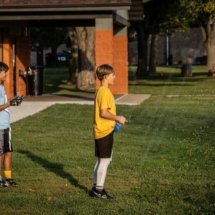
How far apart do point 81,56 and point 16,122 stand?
18193mm

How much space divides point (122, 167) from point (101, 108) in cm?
274

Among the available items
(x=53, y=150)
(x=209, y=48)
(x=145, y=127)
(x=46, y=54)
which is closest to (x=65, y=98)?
(x=145, y=127)

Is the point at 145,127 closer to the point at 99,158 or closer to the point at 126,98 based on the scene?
the point at 99,158

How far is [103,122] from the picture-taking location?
8.65m

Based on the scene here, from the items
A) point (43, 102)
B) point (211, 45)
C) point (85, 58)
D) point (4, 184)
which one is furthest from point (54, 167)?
point (211, 45)

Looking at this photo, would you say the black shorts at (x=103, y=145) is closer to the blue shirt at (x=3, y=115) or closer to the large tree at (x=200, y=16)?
the blue shirt at (x=3, y=115)

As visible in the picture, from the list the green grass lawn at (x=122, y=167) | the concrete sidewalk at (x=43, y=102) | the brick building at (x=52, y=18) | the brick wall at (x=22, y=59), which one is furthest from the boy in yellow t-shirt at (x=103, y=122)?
the brick wall at (x=22, y=59)

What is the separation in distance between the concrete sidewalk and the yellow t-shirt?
33.7 ft

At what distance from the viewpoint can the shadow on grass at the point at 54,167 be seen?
9827 mm

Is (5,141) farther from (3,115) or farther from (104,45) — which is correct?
(104,45)

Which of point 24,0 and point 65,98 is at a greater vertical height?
point 24,0

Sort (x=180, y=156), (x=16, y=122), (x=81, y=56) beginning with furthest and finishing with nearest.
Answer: (x=81, y=56), (x=16, y=122), (x=180, y=156)

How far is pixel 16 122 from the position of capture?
18094mm

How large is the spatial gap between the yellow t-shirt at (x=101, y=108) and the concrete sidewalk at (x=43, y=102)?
10259 millimetres
